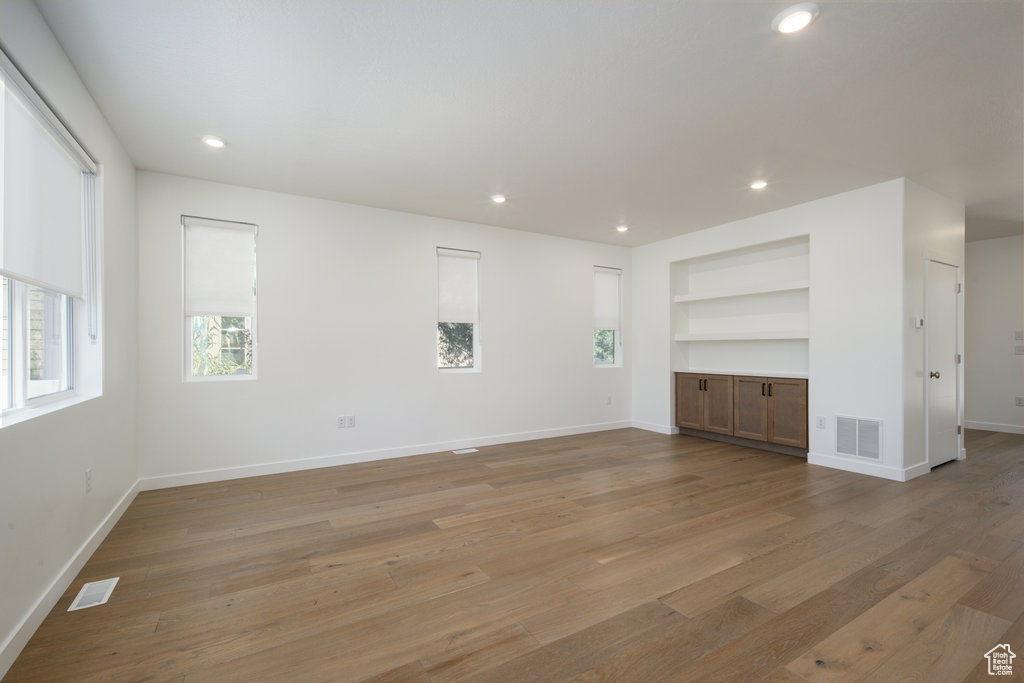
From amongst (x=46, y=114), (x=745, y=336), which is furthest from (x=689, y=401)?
(x=46, y=114)

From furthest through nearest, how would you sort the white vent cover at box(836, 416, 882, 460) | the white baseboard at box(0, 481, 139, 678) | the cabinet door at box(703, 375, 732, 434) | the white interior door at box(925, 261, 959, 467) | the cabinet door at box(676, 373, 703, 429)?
the cabinet door at box(676, 373, 703, 429) → the cabinet door at box(703, 375, 732, 434) → the white interior door at box(925, 261, 959, 467) → the white vent cover at box(836, 416, 882, 460) → the white baseboard at box(0, 481, 139, 678)

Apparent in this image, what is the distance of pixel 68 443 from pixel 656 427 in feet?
19.5

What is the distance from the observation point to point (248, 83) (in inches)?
101

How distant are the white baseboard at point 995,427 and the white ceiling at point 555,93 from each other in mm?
3765

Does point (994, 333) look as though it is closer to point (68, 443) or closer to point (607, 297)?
point (607, 297)

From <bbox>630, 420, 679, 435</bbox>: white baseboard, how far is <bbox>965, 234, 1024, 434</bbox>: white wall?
13.9 ft

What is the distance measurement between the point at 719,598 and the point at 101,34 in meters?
3.97

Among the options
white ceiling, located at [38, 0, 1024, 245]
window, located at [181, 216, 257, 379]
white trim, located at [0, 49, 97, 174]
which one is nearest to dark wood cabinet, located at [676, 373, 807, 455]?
white ceiling, located at [38, 0, 1024, 245]

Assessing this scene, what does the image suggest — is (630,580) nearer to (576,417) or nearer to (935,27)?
(935,27)

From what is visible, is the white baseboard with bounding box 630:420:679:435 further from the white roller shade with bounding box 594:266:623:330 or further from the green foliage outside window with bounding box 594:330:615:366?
the white roller shade with bounding box 594:266:623:330

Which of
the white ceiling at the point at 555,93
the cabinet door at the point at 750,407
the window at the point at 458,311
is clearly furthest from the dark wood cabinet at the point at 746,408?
the window at the point at 458,311

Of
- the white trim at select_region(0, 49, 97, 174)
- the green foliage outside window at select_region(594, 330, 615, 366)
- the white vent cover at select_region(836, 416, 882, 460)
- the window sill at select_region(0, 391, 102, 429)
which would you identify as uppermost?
the white trim at select_region(0, 49, 97, 174)

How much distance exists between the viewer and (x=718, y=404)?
567cm

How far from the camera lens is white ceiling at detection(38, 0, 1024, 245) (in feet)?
6.81
